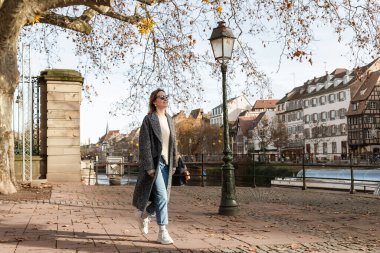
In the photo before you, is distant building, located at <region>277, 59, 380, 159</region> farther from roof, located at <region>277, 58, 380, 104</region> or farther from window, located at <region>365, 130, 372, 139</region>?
window, located at <region>365, 130, 372, 139</region>

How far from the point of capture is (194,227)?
25.1 feet

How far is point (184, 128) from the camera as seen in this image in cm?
9081

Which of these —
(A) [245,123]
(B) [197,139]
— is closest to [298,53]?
(B) [197,139]

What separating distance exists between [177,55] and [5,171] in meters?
7.94

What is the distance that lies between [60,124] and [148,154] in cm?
1104

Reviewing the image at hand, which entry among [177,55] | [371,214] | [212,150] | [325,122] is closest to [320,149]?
[325,122]

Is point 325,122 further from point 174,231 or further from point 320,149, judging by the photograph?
point 174,231

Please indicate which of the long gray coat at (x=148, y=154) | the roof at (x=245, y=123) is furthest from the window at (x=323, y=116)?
the long gray coat at (x=148, y=154)

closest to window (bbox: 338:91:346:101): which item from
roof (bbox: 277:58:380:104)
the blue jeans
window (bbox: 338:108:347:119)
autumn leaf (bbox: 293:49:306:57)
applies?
roof (bbox: 277:58:380:104)

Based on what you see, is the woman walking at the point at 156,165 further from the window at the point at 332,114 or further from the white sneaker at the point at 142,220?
the window at the point at 332,114

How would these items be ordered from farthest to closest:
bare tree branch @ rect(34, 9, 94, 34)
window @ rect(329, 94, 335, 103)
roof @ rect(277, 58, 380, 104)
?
1. window @ rect(329, 94, 335, 103)
2. roof @ rect(277, 58, 380, 104)
3. bare tree branch @ rect(34, 9, 94, 34)

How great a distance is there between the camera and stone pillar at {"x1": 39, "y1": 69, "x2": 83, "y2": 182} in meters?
16.3

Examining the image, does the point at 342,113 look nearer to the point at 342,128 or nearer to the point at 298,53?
the point at 342,128

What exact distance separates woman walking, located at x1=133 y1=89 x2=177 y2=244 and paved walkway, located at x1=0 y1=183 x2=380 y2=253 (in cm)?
35
